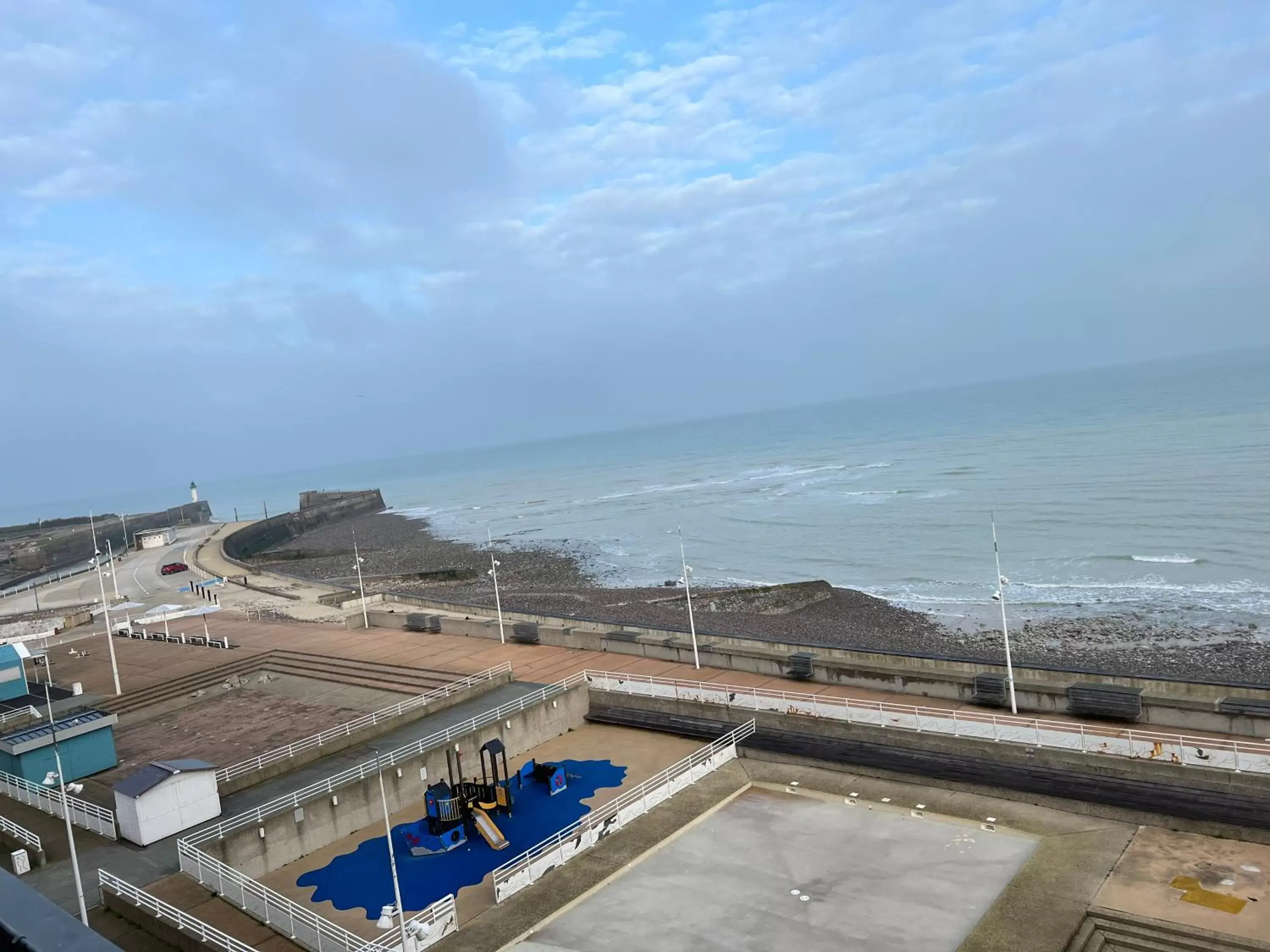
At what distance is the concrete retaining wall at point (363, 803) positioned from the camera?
16.7m

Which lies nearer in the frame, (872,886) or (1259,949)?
(1259,949)

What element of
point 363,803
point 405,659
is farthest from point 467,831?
point 405,659

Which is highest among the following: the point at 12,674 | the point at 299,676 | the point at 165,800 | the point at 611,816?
the point at 12,674

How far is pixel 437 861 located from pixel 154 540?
8426cm

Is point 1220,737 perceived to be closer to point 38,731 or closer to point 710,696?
point 710,696

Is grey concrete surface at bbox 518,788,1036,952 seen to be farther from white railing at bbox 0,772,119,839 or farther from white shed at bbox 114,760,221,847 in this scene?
white railing at bbox 0,772,119,839

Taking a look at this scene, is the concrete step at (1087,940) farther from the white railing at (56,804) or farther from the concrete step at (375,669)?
the concrete step at (375,669)

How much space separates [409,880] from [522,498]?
115 meters

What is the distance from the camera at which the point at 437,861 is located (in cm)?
1681

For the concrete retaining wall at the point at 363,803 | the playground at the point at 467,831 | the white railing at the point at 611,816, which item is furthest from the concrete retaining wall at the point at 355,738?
the white railing at the point at 611,816

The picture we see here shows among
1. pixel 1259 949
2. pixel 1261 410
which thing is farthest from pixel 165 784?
pixel 1261 410

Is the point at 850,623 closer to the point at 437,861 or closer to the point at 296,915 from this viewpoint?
the point at 437,861

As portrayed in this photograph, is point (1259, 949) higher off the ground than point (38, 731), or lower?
lower

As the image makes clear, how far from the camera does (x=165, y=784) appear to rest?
17234 mm
